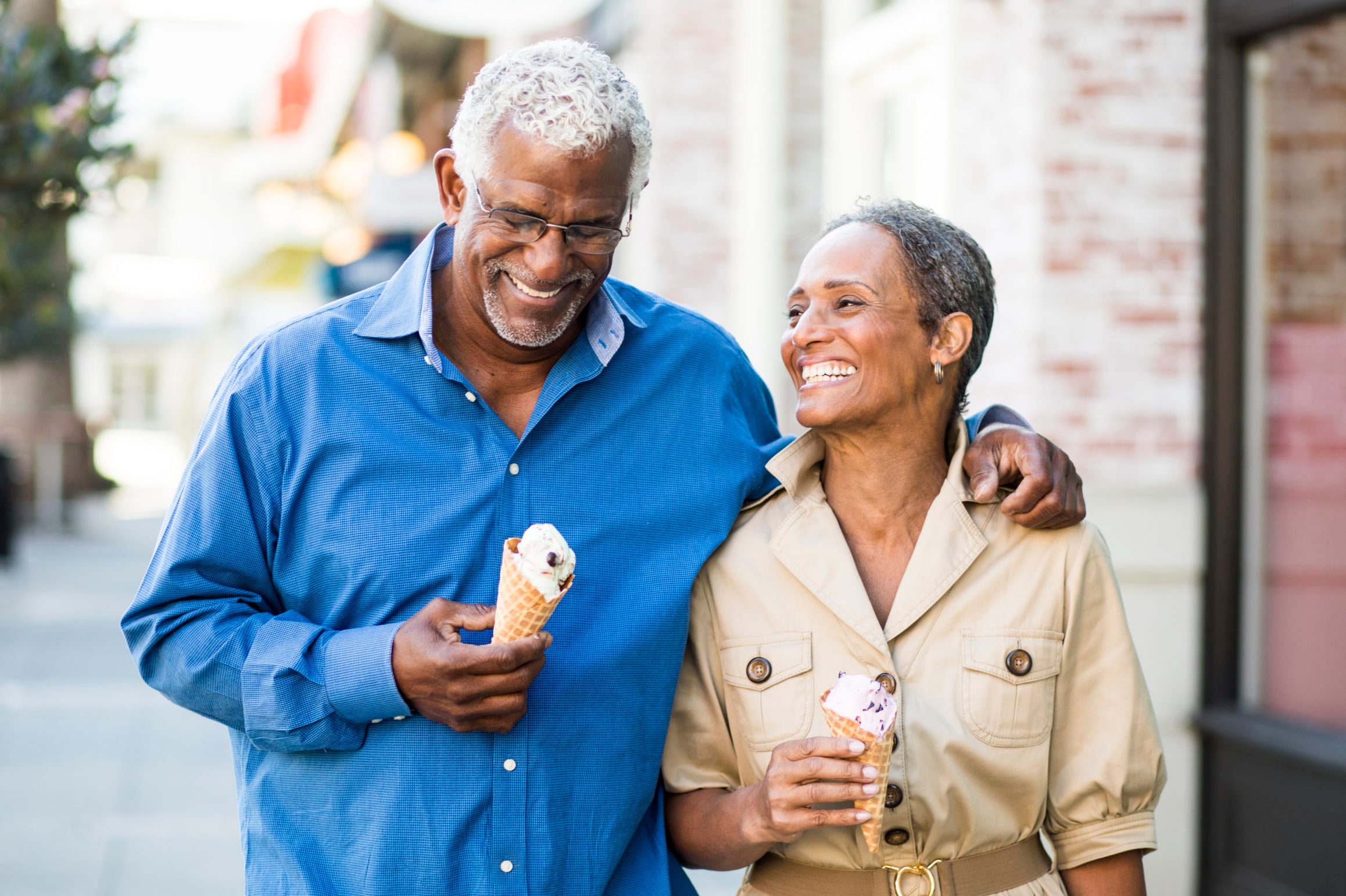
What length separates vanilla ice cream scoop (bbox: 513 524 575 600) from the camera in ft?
7.27

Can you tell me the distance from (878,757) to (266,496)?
1119 millimetres

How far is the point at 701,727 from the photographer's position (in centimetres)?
269

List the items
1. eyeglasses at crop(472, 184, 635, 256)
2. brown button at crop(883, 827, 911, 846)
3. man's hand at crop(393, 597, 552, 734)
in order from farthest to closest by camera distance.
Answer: brown button at crop(883, 827, 911, 846) < eyeglasses at crop(472, 184, 635, 256) < man's hand at crop(393, 597, 552, 734)

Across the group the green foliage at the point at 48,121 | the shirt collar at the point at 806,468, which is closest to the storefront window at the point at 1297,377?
the shirt collar at the point at 806,468

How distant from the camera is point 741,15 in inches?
346

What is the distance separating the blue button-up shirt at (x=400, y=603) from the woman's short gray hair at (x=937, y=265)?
0.59 meters

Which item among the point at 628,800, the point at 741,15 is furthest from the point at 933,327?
the point at 741,15

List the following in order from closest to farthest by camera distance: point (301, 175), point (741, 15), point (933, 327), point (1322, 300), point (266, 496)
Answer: point (266, 496) < point (933, 327) < point (1322, 300) < point (741, 15) < point (301, 175)

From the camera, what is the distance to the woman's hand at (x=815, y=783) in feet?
7.22

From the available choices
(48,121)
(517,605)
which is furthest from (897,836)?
(48,121)

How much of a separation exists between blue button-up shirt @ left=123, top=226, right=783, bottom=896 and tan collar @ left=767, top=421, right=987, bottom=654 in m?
0.20

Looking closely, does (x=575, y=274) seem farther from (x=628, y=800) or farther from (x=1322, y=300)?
(x=1322, y=300)

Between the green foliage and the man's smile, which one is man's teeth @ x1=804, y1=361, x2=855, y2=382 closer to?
the man's smile

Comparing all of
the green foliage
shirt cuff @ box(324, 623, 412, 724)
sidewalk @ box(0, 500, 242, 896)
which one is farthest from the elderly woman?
the green foliage
